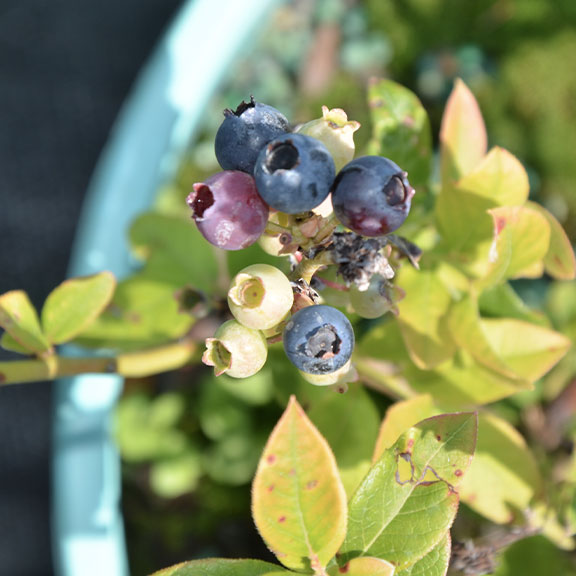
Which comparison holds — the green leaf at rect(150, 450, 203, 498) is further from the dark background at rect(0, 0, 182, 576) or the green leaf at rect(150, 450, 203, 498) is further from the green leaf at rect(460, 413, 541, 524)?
the green leaf at rect(460, 413, 541, 524)

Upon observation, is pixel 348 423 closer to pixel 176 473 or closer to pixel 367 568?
pixel 367 568

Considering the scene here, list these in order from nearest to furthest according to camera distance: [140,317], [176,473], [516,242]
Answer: [516,242]
[140,317]
[176,473]

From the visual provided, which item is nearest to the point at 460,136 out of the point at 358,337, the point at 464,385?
the point at 464,385

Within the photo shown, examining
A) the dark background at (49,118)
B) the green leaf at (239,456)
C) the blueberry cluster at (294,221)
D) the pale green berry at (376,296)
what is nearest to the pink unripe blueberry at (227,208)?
the blueberry cluster at (294,221)

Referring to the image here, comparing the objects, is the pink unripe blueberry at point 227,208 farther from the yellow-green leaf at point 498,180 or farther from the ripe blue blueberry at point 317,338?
the yellow-green leaf at point 498,180

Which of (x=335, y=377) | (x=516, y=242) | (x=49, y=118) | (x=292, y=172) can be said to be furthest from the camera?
(x=49, y=118)

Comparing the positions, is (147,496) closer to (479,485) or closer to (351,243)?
(479,485)

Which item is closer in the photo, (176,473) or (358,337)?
(358,337)
